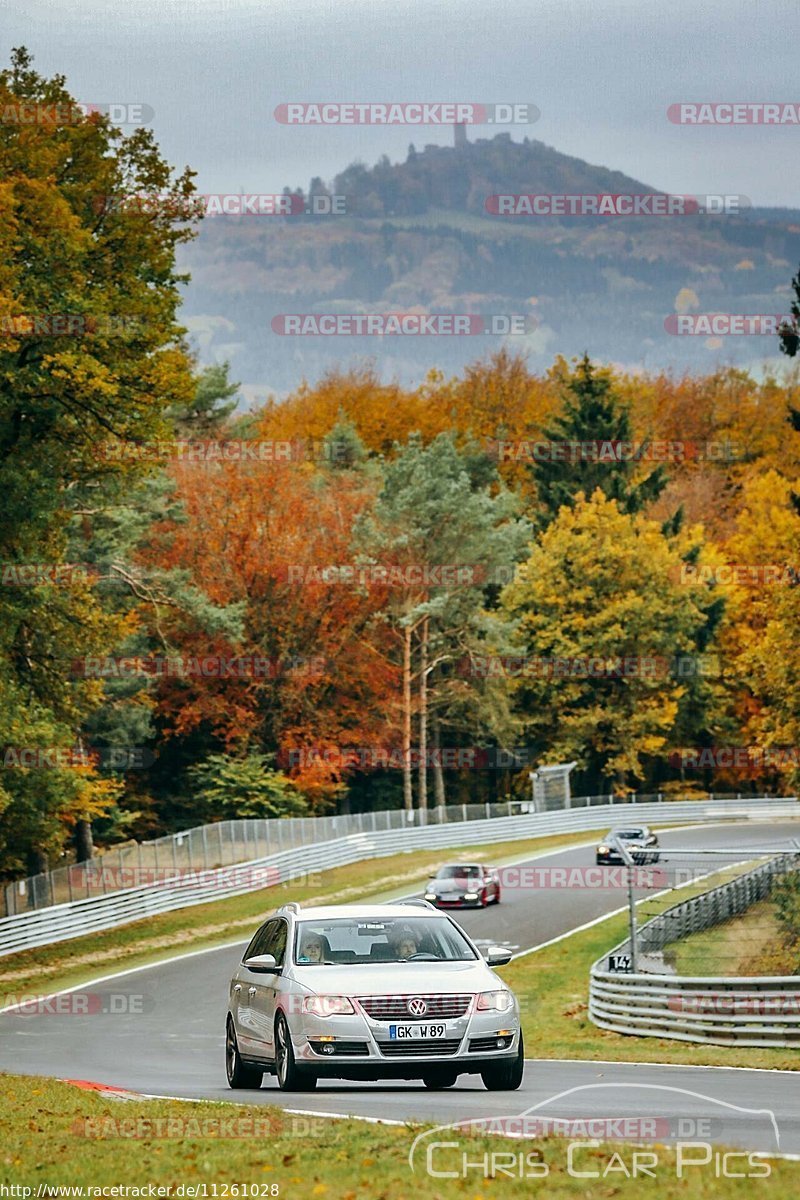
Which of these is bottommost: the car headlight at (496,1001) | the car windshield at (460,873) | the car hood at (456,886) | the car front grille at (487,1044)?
the car hood at (456,886)

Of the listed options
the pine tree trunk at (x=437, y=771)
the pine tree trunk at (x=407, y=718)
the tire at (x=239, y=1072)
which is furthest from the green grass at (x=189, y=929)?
the pine tree trunk at (x=437, y=771)

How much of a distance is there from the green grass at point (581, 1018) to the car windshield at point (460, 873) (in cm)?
435

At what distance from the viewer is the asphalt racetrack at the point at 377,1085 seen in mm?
12344

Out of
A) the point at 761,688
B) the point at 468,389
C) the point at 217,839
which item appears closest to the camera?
the point at 761,688

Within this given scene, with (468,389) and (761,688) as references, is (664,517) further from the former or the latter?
(761,688)

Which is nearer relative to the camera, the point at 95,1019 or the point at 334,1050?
the point at 334,1050

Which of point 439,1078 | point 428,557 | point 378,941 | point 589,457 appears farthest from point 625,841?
point 378,941

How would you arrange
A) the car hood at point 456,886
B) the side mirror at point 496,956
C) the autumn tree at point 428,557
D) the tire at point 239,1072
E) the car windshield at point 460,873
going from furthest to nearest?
the autumn tree at point 428,557 → the car windshield at point 460,873 → the car hood at point 456,886 → the tire at point 239,1072 → the side mirror at point 496,956

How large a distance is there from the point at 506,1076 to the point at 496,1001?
73 cm

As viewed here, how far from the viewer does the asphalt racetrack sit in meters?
12.3

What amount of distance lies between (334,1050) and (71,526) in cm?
4234

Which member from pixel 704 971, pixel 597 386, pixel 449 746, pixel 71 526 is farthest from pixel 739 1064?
pixel 597 386

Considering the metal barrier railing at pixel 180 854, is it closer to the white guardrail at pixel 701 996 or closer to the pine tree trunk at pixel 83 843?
the pine tree trunk at pixel 83 843

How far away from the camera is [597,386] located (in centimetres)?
9162
